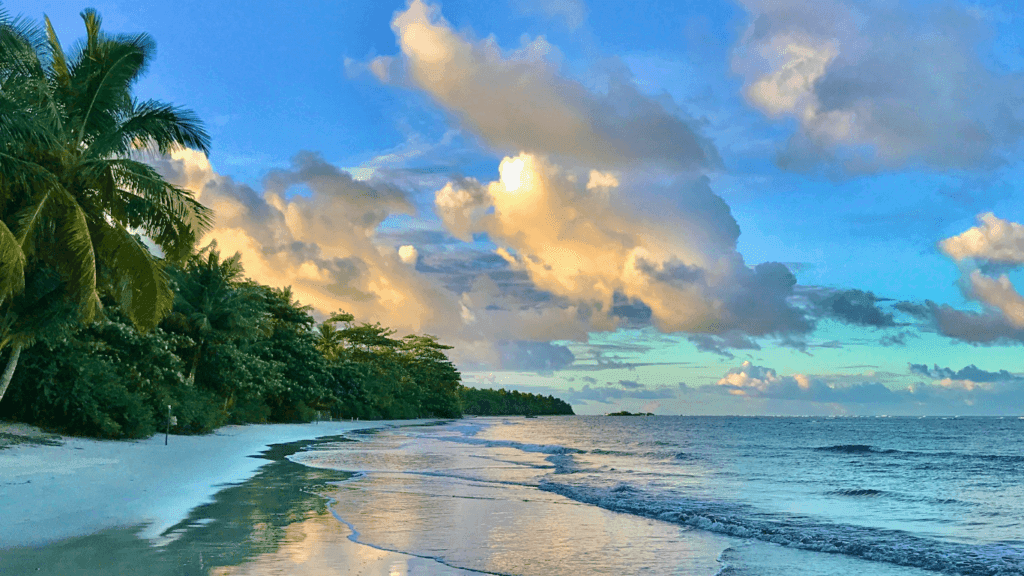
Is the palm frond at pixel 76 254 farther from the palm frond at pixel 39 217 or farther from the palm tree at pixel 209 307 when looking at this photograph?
the palm tree at pixel 209 307

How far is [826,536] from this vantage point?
12.5 metres

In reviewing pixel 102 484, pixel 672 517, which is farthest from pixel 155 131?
pixel 672 517

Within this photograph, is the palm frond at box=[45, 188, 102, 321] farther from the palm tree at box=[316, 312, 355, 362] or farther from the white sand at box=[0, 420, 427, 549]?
the palm tree at box=[316, 312, 355, 362]

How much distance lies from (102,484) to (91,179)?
22.2 feet

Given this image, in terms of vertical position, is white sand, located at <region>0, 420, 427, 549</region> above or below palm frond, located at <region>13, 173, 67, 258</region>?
below

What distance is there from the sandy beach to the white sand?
0.02 meters

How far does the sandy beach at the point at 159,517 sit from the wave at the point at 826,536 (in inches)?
239

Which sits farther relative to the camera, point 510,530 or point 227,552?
point 510,530

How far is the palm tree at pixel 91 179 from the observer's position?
15.1 m

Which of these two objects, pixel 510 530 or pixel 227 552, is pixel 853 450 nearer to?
pixel 510 530

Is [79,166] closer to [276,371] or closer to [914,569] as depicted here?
[914,569]

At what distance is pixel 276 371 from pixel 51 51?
100ft

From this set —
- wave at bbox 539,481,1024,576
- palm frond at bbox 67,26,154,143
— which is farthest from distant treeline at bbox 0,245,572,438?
wave at bbox 539,481,1024,576

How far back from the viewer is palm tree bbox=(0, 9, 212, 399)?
49.5 ft
